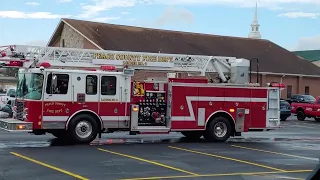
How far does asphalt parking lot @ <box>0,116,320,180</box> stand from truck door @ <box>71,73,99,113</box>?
121 cm

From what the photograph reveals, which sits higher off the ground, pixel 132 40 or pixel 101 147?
pixel 132 40

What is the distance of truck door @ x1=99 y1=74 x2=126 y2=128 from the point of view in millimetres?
14867

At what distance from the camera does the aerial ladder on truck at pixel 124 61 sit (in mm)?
14939

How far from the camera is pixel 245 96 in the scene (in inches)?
663

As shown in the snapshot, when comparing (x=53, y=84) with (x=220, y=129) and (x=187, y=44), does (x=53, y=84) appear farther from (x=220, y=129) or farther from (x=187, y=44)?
(x=187, y=44)

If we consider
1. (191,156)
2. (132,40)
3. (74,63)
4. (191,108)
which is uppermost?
(132,40)

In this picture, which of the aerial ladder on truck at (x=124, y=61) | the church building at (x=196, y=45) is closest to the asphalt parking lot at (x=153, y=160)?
the aerial ladder on truck at (x=124, y=61)

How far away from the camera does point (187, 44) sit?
4622cm

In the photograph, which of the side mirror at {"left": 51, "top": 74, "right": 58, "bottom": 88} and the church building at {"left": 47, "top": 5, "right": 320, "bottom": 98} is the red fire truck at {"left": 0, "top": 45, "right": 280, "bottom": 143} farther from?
the church building at {"left": 47, "top": 5, "right": 320, "bottom": 98}

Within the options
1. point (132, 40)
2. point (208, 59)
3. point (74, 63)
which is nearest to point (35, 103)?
point (74, 63)

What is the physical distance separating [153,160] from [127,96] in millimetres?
4125

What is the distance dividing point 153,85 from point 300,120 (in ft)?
66.1

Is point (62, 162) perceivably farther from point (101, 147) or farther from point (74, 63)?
point (74, 63)

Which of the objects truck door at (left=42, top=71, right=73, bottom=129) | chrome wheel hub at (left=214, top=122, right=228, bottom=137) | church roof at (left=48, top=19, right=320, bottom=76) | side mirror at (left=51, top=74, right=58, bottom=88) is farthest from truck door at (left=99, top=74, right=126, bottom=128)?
church roof at (left=48, top=19, right=320, bottom=76)
